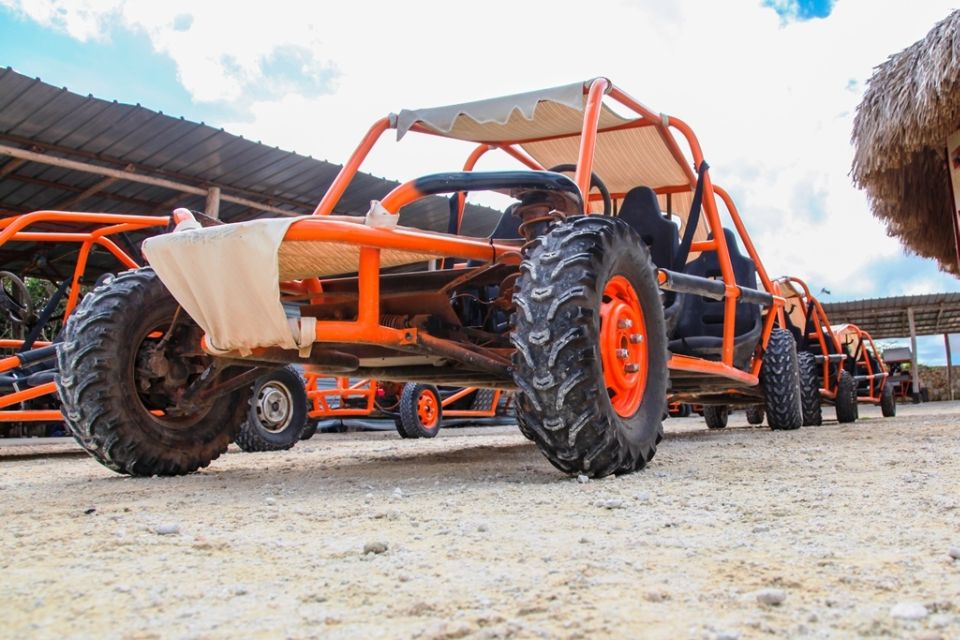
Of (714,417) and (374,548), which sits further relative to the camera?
(714,417)

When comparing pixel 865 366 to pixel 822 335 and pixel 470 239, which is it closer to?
pixel 822 335

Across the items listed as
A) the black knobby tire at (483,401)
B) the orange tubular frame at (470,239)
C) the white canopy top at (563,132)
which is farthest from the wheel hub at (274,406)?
the black knobby tire at (483,401)

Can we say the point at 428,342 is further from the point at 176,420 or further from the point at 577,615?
the point at 577,615

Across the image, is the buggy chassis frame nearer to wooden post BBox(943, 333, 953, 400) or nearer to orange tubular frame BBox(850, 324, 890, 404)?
orange tubular frame BBox(850, 324, 890, 404)

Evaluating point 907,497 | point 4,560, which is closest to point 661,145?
point 907,497

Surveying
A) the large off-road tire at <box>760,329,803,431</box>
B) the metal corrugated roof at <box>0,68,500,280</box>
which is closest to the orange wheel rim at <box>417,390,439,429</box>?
the metal corrugated roof at <box>0,68,500,280</box>

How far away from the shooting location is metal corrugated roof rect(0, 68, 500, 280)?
7.55 m

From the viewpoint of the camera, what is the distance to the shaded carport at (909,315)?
2034 centimetres

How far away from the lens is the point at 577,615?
1.13 metres

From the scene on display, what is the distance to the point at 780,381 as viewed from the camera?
6477 millimetres

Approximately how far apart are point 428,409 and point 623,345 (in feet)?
20.2

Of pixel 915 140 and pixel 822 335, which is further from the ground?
pixel 915 140

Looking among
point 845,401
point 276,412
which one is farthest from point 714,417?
point 276,412

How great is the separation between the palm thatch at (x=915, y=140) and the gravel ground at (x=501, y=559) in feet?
12.3
